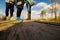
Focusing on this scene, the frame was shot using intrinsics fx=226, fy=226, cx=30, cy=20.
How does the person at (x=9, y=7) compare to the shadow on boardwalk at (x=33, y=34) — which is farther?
the person at (x=9, y=7)

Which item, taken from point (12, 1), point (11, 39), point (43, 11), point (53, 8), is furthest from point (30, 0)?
point (11, 39)

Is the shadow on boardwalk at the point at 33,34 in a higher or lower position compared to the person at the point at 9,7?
lower

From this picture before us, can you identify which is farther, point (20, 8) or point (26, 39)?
point (20, 8)

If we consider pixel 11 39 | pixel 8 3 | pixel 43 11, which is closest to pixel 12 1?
pixel 8 3

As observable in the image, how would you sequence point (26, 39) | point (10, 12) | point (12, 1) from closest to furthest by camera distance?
point (26, 39), point (12, 1), point (10, 12)

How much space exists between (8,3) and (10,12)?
456 mm

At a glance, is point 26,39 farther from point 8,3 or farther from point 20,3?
point 8,3

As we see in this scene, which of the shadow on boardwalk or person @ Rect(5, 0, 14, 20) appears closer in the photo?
the shadow on boardwalk

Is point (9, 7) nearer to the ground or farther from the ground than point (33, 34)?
farther from the ground

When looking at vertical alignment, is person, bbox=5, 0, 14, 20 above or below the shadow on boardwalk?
above

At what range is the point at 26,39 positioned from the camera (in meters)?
1.75

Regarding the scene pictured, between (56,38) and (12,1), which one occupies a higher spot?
(12,1)

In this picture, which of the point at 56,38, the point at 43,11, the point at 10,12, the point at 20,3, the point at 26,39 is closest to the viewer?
the point at 56,38

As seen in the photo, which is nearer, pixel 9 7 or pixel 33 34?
pixel 33 34
